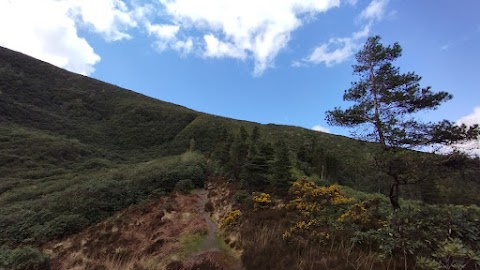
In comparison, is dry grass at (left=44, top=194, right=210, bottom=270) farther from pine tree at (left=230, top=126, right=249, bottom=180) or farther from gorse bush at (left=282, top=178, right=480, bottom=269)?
pine tree at (left=230, top=126, right=249, bottom=180)

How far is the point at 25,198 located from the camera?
29484mm

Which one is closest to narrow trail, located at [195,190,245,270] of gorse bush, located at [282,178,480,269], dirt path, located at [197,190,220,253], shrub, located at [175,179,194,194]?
dirt path, located at [197,190,220,253]

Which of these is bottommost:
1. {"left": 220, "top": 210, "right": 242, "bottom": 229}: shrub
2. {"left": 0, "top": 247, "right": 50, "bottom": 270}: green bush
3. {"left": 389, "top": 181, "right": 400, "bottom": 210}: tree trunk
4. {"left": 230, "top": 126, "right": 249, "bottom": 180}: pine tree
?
{"left": 0, "top": 247, "right": 50, "bottom": 270}: green bush

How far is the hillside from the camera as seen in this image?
19.5m

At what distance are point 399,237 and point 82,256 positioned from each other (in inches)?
499

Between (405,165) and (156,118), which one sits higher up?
(156,118)

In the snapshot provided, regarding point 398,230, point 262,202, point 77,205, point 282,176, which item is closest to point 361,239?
point 398,230

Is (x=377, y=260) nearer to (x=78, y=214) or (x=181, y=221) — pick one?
(x=181, y=221)

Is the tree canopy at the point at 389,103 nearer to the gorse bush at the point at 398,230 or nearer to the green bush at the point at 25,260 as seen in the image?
the gorse bush at the point at 398,230

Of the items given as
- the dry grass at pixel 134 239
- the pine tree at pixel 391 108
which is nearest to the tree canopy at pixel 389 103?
the pine tree at pixel 391 108

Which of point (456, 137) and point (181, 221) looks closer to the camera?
point (456, 137)

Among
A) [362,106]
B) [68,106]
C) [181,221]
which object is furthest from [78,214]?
[68,106]

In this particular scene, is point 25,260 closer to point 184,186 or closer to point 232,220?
Result: point 232,220

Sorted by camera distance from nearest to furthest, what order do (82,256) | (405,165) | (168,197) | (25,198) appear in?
(405,165), (82,256), (168,197), (25,198)
